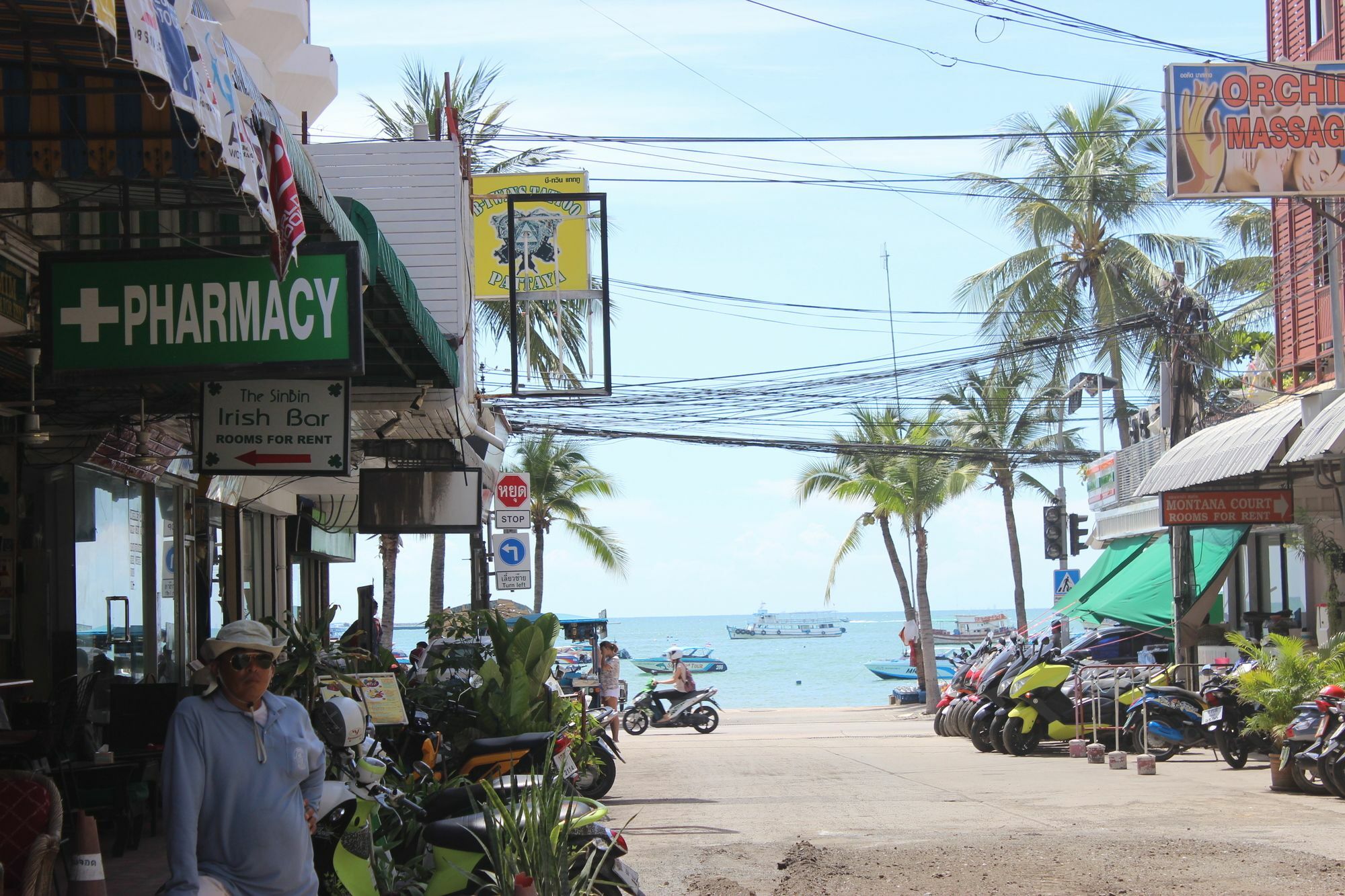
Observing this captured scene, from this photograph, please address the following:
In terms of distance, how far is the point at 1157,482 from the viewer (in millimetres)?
20547

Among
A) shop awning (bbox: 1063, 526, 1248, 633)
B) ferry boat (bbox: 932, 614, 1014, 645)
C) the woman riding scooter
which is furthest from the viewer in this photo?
ferry boat (bbox: 932, 614, 1014, 645)

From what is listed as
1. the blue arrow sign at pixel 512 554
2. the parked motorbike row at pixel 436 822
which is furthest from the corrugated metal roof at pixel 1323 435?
the parked motorbike row at pixel 436 822

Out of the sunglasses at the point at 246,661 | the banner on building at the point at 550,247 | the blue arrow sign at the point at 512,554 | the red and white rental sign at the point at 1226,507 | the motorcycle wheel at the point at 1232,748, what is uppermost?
the banner on building at the point at 550,247

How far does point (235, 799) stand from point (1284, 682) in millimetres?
12231

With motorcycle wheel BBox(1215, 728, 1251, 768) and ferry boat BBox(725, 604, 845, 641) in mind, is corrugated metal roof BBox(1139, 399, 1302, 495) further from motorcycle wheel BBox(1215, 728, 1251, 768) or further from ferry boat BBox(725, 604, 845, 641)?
ferry boat BBox(725, 604, 845, 641)

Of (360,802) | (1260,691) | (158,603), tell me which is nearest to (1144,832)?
(1260,691)

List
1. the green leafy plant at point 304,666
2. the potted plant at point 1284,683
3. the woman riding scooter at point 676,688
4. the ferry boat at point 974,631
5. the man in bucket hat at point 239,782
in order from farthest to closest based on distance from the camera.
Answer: the ferry boat at point 974,631 < the woman riding scooter at point 676,688 < the potted plant at point 1284,683 < the green leafy plant at point 304,666 < the man in bucket hat at point 239,782

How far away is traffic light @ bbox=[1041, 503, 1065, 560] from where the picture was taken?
3184cm

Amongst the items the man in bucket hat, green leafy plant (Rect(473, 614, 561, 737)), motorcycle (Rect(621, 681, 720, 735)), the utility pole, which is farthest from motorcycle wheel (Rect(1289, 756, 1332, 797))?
motorcycle (Rect(621, 681, 720, 735))

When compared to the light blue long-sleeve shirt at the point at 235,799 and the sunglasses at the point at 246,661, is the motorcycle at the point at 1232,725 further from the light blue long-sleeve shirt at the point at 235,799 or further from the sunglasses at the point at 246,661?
the sunglasses at the point at 246,661

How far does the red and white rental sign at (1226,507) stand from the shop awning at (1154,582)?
2.18 m

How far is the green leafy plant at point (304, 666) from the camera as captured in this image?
25.7ft

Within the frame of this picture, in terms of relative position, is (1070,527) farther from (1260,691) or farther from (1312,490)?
(1260,691)

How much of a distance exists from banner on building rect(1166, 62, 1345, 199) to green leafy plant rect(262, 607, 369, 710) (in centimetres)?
1440
